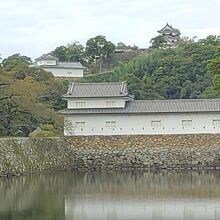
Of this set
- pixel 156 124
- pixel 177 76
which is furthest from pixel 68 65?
pixel 156 124

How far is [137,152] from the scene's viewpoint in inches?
1303

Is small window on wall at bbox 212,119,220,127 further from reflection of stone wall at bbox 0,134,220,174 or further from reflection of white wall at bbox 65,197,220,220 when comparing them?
reflection of white wall at bbox 65,197,220,220

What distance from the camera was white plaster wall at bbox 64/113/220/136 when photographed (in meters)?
34.1

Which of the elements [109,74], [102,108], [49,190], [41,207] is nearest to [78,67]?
[109,74]

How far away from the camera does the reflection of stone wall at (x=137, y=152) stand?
32750 mm

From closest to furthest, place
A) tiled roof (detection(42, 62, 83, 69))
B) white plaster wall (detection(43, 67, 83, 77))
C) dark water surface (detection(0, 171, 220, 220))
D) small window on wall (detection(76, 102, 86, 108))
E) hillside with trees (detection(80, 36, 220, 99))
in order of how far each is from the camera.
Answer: dark water surface (detection(0, 171, 220, 220)) → small window on wall (detection(76, 102, 86, 108)) → hillside with trees (detection(80, 36, 220, 99)) → tiled roof (detection(42, 62, 83, 69)) → white plaster wall (detection(43, 67, 83, 77))

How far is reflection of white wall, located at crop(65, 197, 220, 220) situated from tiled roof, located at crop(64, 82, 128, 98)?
1492cm

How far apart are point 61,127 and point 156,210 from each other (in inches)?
694

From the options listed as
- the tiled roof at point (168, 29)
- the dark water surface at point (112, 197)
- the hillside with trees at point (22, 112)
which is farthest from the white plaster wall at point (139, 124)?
the tiled roof at point (168, 29)

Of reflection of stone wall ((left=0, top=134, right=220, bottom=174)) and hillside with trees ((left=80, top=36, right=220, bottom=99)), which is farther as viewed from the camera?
hillside with trees ((left=80, top=36, right=220, bottom=99))

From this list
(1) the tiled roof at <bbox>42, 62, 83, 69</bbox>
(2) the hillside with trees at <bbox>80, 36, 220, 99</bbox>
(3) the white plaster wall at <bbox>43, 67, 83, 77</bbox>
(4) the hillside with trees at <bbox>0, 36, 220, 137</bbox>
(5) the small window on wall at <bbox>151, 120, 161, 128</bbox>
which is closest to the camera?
(4) the hillside with trees at <bbox>0, 36, 220, 137</bbox>

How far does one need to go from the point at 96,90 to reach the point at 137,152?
443cm

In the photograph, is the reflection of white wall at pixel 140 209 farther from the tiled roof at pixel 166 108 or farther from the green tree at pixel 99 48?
the green tree at pixel 99 48

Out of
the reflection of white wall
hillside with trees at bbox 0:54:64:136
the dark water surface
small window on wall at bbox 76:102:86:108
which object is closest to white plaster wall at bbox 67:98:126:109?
small window on wall at bbox 76:102:86:108
